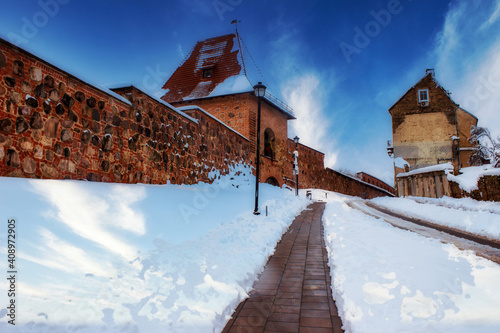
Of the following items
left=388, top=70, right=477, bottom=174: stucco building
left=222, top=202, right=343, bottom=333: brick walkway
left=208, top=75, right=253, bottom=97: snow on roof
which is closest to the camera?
left=222, top=202, right=343, bottom=333: brick walkway

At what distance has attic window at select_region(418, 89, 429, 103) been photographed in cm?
2541

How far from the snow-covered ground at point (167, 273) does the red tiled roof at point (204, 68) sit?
14.6 meters

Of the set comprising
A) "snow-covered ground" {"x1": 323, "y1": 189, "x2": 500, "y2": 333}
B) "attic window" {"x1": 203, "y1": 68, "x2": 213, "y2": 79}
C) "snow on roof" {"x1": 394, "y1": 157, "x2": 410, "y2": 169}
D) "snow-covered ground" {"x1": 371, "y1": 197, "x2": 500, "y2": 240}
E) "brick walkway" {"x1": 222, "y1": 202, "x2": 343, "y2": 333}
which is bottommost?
"brick walkway" {"x1": 222, "y1": 202, "x2": 343, "y2": 333}

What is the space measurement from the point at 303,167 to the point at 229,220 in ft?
64.1

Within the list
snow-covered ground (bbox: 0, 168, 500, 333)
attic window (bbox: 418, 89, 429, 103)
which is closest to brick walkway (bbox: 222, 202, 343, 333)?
snow-covered ground (bbox: 0, 168, 500, 333)

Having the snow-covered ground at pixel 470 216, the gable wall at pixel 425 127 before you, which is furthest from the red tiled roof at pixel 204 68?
the gable wall at pixel 425 127

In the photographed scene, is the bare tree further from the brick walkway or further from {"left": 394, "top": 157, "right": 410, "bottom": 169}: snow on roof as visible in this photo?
the brick walkway

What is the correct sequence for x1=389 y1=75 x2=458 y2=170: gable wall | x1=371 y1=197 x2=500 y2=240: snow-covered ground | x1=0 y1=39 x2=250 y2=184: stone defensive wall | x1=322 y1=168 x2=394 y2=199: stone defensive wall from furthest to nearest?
1. x1=322 y1=168 x2=394 y2=199: stone defensive wall
2. x1=389 y1=75 x2=458 y2=170: gable wall
3. x1=371 y1=197 x2=500 y2=240: snow-covered ground
4. x1=0 y1=39 x2=250 y2=184: stone defensive wall

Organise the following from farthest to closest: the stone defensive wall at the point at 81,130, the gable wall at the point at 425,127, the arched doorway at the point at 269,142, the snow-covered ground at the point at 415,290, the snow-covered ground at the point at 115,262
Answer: the gable wall at the point at 425,127 → the arched doorway at the point at 269,142 → the stone defensive wall at the point at 81,130 → the snow-covered ground at the point at 115,262 → the snow-covered ground at the point at 415,290

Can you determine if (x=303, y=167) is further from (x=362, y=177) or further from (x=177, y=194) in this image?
(x=177, y=194)

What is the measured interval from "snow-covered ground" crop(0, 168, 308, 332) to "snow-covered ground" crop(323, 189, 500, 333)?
1164 mm

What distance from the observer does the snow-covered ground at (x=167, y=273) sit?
231 cm

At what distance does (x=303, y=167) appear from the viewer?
26016mm

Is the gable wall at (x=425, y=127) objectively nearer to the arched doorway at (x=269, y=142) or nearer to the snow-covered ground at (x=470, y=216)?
the arched doorway at (x=269, y=142)
